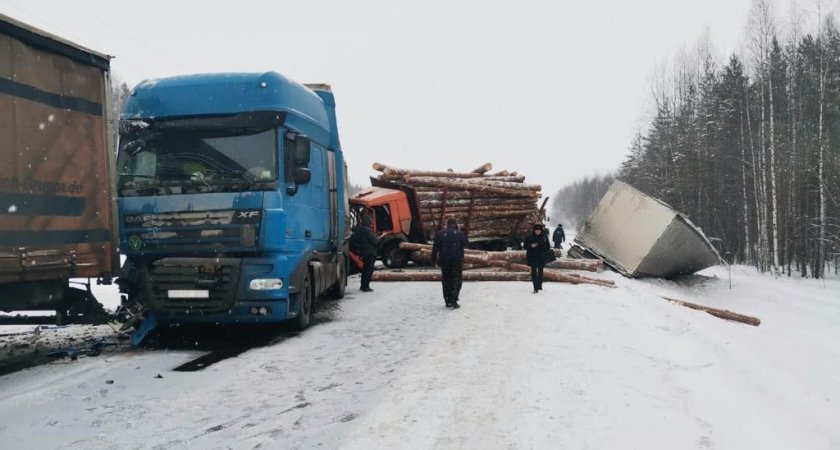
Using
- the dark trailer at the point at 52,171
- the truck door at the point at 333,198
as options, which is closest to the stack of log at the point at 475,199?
the truck door at the point at 333,198

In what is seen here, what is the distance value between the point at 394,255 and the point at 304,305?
10.1 m

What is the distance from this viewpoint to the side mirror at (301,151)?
7312 mm

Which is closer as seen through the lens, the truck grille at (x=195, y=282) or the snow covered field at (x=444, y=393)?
the snow covered field at (x=444, y=393)

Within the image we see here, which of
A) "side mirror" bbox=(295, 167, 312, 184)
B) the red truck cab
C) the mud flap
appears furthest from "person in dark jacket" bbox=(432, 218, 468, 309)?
the red truck cab

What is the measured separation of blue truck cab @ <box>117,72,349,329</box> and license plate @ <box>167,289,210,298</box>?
0.01 metres

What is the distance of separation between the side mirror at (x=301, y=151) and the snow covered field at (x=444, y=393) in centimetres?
244

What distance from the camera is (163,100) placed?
286 inches

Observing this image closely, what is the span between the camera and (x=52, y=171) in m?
5.55

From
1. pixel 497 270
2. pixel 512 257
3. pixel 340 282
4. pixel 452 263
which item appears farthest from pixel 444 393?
pixel 512 257

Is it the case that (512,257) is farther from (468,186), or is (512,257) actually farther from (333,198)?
(333,198)

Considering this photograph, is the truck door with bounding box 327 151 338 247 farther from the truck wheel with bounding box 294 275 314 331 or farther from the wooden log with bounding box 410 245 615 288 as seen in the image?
the wooden log with bounding box 410 245 615 288

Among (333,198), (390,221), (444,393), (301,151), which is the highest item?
(301,151)

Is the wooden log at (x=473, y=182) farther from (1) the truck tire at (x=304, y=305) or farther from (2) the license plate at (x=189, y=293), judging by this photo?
(2) the license plate at (x=189, y=293)

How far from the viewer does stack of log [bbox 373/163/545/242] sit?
19203 millimetres
